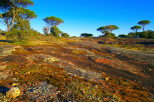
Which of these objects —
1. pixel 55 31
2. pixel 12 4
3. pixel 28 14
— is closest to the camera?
pixel 12 4

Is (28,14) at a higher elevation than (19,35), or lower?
higher

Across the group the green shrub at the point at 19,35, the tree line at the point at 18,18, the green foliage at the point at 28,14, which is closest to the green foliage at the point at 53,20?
the tree line at the point at 18,18

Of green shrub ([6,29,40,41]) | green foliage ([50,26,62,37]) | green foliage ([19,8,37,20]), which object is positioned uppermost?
green foliage ([19,8,37,20])

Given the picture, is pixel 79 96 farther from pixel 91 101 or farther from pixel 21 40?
pixel 21 40

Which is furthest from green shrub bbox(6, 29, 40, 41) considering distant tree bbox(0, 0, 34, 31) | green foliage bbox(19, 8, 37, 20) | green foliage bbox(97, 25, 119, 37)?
green foliage bbox(97, 25, 119, 37)

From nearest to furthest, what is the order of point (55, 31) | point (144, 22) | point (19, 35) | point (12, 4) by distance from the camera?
point (19, 35) < point (12, 4) < point (55, 31) < point (144, 22)

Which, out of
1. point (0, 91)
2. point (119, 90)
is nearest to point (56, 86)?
point (0, 91)

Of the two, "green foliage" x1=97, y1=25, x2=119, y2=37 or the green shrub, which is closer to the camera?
the green shrub

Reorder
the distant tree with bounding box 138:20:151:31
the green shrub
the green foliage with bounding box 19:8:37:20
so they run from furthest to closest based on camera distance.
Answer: the distant tree with bounding box 138:20:151:31
the green foliage with bounding box 19:8:37:20
the green shrub

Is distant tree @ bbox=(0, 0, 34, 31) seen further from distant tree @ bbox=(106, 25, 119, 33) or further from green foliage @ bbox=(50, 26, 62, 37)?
distant tree @ bbox=(106, 25, 119, 33)

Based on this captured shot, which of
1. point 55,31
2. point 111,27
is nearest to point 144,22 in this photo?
point 111,27

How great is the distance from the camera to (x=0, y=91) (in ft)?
26.7

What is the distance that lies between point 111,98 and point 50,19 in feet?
377

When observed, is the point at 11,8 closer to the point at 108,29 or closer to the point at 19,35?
the point at 19,35
